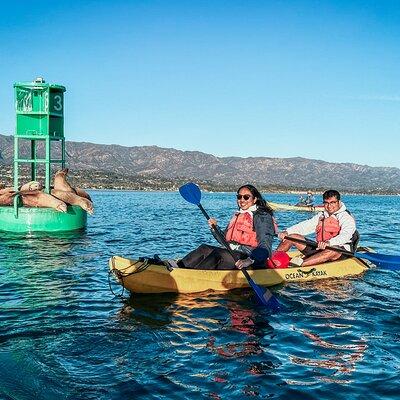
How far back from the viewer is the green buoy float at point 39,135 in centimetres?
2202

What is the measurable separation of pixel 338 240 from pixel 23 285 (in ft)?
27.2

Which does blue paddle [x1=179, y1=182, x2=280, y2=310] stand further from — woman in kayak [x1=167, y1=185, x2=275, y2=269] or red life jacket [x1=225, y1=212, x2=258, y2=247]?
red life jacket [x1=225, y1=212, x2=258, y2=247]

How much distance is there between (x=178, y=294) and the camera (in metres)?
11.5

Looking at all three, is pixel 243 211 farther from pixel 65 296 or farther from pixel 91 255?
pixel 91 255

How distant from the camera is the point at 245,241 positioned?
12.3m

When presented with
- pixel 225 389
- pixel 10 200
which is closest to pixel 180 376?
pixel 225 389

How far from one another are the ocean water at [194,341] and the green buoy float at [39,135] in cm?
796

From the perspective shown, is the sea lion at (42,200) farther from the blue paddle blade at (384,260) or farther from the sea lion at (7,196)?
the blue paddle blade at (384,260)

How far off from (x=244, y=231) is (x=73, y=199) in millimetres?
12992

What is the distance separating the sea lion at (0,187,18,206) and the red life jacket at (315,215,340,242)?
46.6 feet

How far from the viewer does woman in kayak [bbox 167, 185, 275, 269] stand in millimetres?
11828

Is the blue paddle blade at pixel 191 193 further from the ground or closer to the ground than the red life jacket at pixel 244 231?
further from the ground

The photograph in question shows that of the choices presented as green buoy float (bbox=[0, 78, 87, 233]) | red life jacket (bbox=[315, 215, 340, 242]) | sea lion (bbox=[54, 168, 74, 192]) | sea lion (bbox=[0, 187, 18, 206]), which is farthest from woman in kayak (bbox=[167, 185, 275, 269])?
sea lion (bbox=[0, 187, 18, 206])

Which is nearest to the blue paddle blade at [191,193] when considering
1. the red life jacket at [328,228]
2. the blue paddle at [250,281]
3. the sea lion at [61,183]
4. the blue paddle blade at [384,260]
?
the blue paddle at [250,281]
